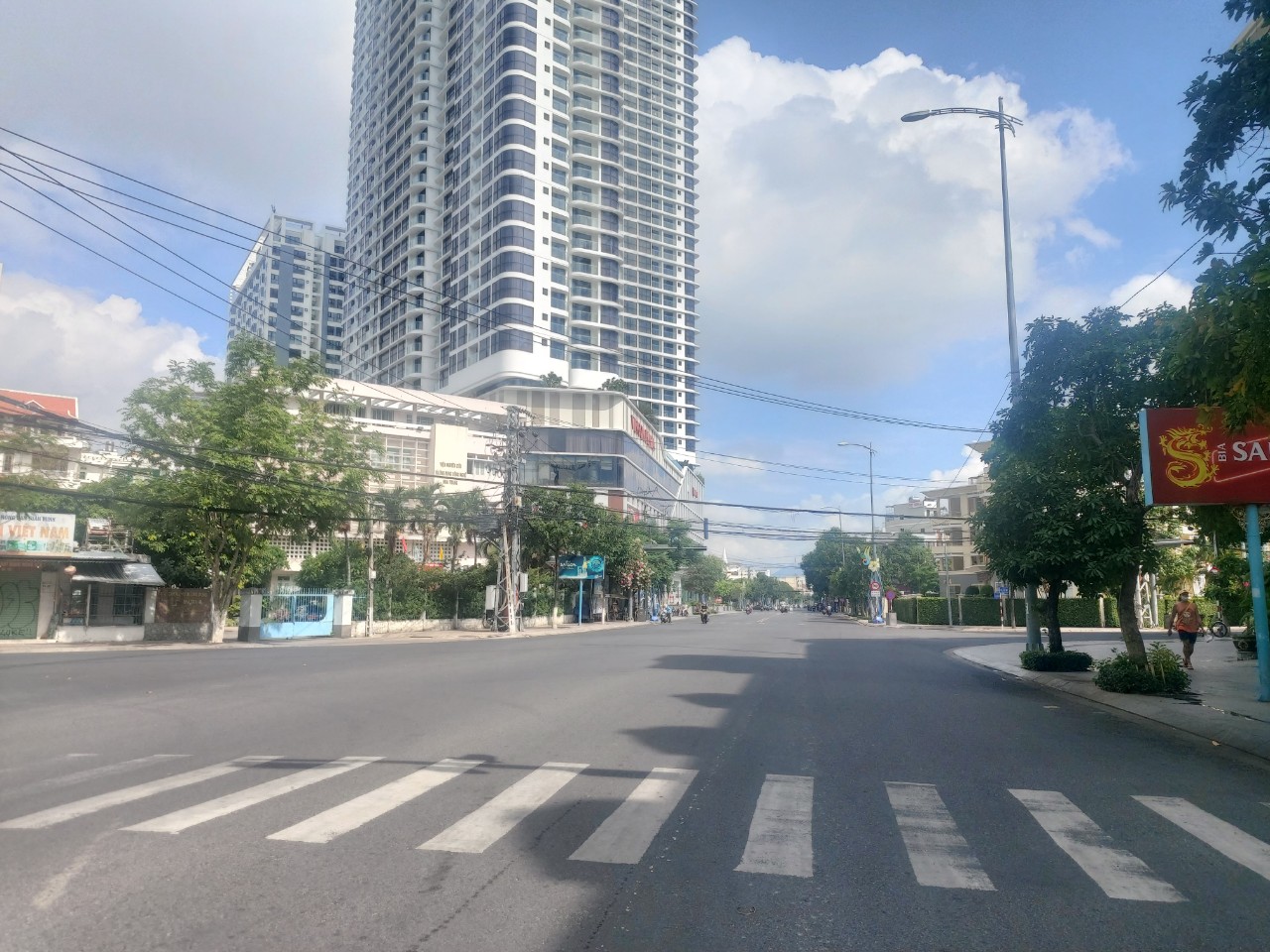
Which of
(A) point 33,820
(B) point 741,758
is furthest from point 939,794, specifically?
(A) point 33,820

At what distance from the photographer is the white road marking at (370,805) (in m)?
6.09

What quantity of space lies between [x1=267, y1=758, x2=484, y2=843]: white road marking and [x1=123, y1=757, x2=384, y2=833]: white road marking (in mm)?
714

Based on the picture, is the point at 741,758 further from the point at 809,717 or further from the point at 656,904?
the point at 656,904

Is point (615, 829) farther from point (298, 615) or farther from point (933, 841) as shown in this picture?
point (298, 615)

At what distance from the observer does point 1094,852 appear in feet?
19.4

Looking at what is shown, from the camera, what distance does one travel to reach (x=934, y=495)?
283 ft

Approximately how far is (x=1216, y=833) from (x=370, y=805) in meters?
6.34

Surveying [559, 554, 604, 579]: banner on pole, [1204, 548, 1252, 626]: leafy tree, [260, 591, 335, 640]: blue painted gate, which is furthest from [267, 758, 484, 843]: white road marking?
[559, 554, 604, 579]: banner on pole

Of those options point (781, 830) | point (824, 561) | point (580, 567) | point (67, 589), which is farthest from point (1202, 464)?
point (824, 561)

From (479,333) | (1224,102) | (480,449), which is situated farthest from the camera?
(479,333)

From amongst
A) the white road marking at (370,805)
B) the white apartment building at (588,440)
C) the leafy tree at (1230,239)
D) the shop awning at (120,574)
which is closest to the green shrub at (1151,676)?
the leafy tree at (1230,239)

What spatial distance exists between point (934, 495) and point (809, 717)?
7824 cm

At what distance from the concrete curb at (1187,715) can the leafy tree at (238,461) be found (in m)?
24.9

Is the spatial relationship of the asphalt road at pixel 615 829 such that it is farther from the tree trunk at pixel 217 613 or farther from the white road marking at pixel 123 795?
the tree trunk at pixel 217 613
